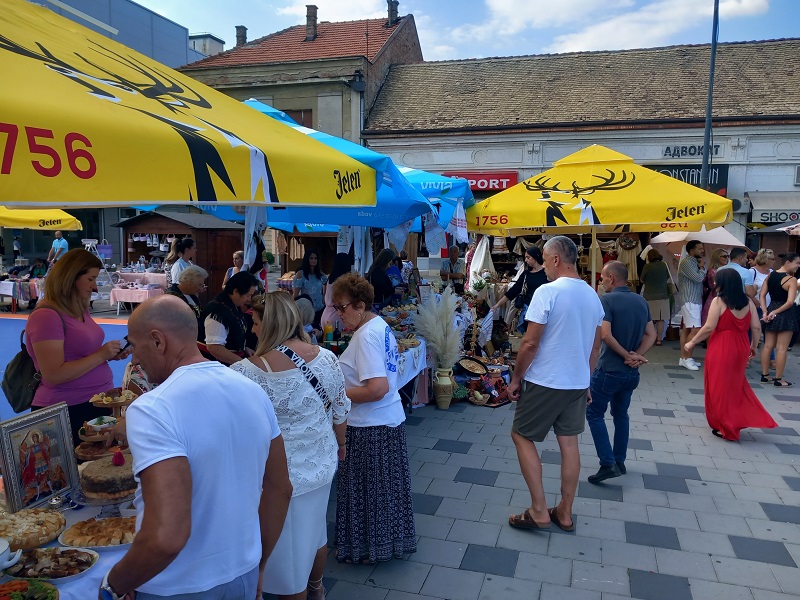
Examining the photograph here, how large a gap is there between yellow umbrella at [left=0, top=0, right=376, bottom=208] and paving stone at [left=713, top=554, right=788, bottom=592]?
3189 mm

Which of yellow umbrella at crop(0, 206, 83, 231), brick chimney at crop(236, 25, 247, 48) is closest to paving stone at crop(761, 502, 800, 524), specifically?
yellow umbrella at crop(0, 206, 83, 231)

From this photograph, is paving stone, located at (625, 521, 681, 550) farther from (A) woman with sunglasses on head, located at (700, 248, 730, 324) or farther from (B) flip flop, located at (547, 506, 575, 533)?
(A) woman with sunglasses on head, located at (700, 248, 730, 324)

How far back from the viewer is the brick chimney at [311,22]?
74.8 ft

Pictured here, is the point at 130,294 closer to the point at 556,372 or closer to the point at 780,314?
the point at 556,372

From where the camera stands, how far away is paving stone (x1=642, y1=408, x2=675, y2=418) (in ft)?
21.8

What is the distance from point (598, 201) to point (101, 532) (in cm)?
609

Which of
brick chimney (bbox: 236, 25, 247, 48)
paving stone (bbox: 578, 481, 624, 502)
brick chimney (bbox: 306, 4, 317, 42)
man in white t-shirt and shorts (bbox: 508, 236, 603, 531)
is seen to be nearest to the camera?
man in white t-shirt and shorts (bbox: 508, 236, 603, 531)

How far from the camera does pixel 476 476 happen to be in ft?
15.9

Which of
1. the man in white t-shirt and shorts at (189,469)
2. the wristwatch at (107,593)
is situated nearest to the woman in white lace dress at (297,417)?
the man in white t-shirt and shorts at (189,469)

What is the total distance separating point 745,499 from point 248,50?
22.7 m

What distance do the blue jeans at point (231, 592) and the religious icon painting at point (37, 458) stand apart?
955mm

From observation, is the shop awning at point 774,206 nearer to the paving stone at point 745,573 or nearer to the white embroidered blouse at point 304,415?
the paving stone at point 745,573

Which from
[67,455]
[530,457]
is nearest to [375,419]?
[530,457]

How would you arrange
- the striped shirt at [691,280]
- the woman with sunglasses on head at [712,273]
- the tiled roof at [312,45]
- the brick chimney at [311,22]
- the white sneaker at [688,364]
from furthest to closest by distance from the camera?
the brick chimney at [311,22] → the tiled roof at [312,45] → the woman with sunglasses on head at [712,273] → the striped shirt at [691,280] → the white sneaker at [688,364]
